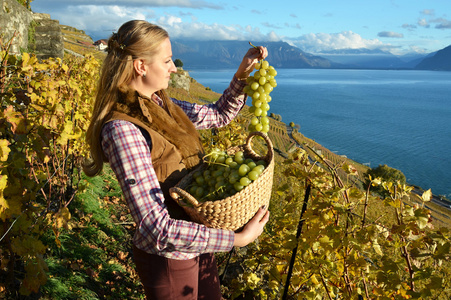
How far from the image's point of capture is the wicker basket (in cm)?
142

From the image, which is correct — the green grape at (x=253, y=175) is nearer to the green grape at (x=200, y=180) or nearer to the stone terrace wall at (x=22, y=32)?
the green grape at (x=200, y=180)

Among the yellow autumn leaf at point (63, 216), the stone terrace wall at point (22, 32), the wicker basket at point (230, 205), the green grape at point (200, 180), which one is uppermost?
the stone terrace wall at point (22, 32)

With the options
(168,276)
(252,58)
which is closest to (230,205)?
(168,276)

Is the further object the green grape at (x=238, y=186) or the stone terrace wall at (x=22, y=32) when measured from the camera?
the stone terrace wall at (x=22, y=32)

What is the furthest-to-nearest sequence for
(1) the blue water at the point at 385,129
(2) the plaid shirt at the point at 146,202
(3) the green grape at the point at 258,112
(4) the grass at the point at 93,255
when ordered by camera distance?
(1) the blue water at the point at 385,129, (4) the grass at the point at 93,255, (3) the green grape at the point at 258,112, (2) the plaid shirt at the point at 146,202

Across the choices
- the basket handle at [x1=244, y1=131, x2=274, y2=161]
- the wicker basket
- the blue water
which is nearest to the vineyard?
the basket handle at [x1=244, y1=131, x2=274, y2=161]

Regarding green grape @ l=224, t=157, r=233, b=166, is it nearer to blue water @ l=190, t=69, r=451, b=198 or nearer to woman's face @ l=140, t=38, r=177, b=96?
woman's face @ l=140, t=38, r=177, b=96

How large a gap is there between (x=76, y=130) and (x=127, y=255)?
1530mm

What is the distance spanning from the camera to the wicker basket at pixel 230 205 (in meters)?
1.42

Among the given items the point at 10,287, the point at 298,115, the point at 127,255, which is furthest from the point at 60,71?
the point at 298,115

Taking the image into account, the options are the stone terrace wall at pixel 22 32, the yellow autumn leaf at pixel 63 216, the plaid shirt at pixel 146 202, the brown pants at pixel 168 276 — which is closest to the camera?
the plaid shirt at pixel 146 202

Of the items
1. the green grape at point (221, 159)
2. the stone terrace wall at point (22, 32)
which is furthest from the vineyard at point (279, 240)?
the stone terrace wall at point (22, 32)

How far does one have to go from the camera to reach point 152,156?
5.33ft

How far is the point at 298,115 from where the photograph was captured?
77.4 metres
